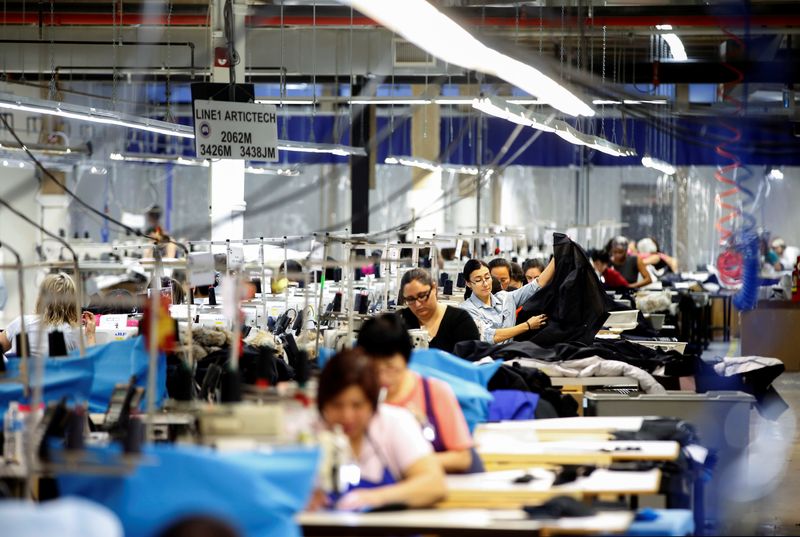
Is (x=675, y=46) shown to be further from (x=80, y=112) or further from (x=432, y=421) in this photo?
(x=432, y=421)

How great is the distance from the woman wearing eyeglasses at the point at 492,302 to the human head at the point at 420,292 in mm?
1147

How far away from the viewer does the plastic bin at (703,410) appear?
6.28m

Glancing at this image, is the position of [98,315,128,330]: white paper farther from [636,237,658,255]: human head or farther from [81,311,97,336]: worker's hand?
[636,237,658,255]: human head

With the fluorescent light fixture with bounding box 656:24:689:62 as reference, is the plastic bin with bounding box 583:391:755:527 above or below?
below

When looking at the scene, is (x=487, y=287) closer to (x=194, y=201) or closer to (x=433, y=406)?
(x=433, y=406)

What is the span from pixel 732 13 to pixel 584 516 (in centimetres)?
1044

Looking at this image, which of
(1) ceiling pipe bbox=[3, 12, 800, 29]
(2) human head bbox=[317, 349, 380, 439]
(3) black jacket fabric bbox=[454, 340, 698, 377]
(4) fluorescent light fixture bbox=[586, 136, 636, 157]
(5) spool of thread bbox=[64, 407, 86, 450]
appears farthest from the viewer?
(1) ceiling pipe bbox=[3, 12, 800, 29]

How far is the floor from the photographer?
20.8 ft

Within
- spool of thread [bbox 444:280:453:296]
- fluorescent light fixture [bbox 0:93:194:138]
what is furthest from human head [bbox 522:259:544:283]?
fluorescent light fixture [bbox 0:93:194:138]

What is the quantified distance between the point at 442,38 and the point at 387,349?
166 cm

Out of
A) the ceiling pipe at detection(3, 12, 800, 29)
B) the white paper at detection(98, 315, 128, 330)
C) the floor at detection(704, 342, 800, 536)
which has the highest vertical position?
the ceiling pipe at detection(3, 12, 800, 29)

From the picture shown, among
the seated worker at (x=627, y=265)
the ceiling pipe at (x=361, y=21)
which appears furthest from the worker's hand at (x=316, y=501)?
the seated worker at (x=627, y=265)

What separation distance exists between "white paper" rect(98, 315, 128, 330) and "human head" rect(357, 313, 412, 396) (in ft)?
15.0

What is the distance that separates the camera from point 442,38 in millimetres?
5223
